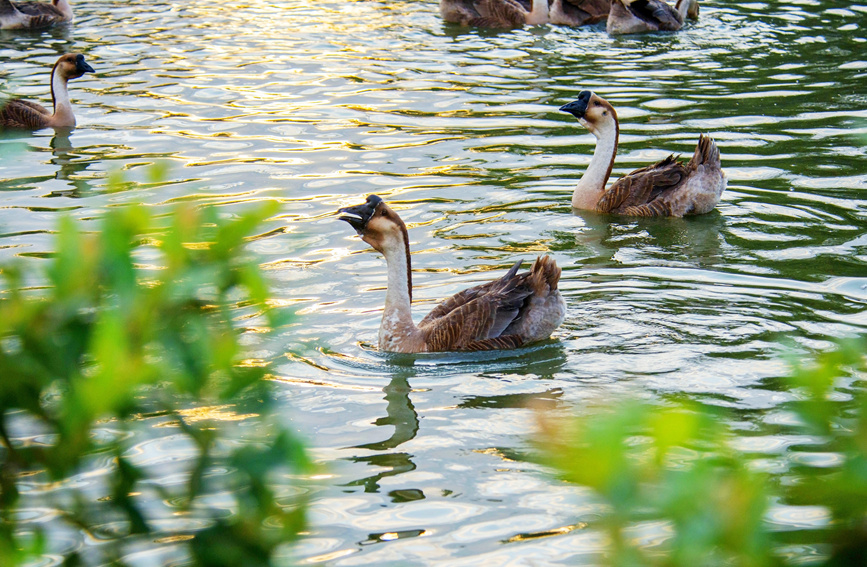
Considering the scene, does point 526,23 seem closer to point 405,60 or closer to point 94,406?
point 405,60

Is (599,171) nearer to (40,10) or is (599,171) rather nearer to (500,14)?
(500,14)

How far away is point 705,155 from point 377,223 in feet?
15.4

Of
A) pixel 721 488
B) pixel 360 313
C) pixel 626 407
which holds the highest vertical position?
pixel 626 407

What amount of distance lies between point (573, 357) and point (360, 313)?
1.95 metres

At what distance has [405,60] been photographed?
18.0 metres

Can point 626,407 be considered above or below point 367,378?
above

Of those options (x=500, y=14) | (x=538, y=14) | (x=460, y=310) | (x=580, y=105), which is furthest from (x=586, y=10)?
(x=460, y=310)

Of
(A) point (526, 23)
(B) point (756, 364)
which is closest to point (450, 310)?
(B) point (756, 364)

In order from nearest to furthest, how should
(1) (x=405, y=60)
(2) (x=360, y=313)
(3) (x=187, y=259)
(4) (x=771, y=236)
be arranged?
1. (3) (x=187, y=259)
2. (2) (x=360, y=313)
3. (4) (x=771, y=236)
4. (1) (x=405, y=60)

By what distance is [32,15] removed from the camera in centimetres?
2084

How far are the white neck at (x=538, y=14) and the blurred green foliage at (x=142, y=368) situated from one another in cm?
2036

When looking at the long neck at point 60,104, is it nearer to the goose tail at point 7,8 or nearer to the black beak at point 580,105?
the black beak at point 580,105

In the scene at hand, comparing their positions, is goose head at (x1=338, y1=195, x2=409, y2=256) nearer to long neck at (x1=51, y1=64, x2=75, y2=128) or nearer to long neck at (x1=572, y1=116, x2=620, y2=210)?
long neck at (x1=572, y1=116, x2=620, y2=210)

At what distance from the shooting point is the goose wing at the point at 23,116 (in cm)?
1396
